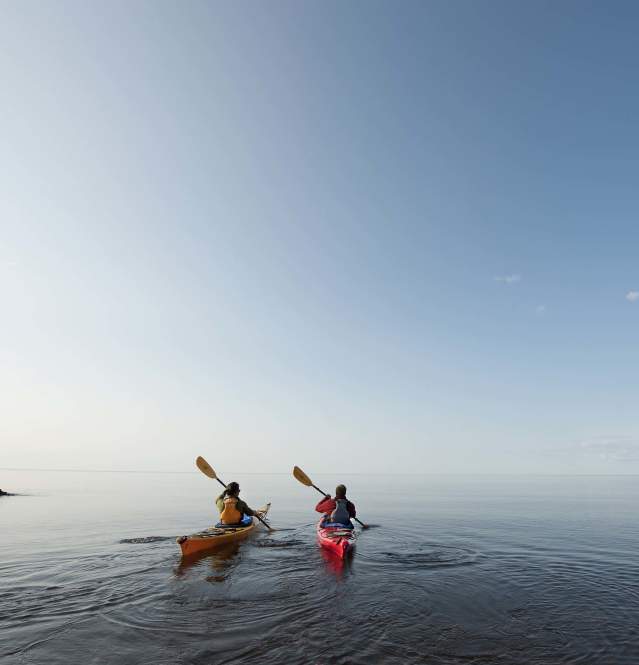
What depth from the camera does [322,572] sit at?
15.4 m

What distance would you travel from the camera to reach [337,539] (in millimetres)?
18328

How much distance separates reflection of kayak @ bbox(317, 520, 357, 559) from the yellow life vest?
443cm

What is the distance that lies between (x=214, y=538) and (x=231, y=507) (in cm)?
304

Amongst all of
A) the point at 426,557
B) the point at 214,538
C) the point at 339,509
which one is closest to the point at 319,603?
the point at 214,538

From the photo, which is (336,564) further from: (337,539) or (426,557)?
(426,557)

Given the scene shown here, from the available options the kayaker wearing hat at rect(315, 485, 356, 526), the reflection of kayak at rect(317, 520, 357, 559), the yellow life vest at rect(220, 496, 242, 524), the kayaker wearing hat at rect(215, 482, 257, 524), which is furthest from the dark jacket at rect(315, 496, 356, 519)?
the yellow life vest at rect(220, 496, 242, 524)

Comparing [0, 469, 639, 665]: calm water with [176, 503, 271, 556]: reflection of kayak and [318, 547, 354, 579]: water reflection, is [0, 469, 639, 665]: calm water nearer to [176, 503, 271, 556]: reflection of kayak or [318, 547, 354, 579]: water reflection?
[318, 547, 354, 579]: water reflection

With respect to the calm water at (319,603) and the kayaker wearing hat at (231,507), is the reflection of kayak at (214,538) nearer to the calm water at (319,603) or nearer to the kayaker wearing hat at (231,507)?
the kayaker wearing hat at (231,507)

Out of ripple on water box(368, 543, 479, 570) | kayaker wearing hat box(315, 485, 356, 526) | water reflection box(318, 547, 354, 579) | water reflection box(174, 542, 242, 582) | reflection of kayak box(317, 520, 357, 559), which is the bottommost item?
ripple on water box(368, 543, 479, 570)

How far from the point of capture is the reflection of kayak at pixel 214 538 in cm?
1736

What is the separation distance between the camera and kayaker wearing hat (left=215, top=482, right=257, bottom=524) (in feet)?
71.1

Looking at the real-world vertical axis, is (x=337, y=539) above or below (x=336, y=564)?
above

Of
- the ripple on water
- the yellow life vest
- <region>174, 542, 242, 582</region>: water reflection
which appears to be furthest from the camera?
the yellow life vest

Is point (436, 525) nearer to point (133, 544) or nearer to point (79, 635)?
point (133, 544)
